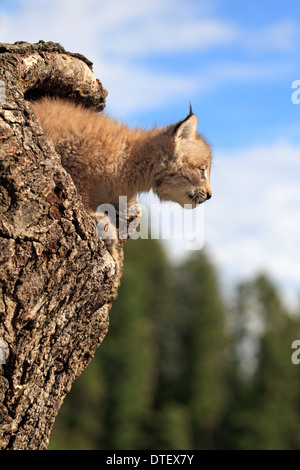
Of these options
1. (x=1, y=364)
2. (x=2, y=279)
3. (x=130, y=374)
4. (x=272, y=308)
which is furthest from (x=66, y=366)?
(x=272, y=308)

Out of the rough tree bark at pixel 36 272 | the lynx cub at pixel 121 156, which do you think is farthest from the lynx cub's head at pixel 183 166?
the rough tree bark at pixel 36 272

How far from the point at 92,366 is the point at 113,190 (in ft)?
139

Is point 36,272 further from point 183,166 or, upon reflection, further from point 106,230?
point 183,166

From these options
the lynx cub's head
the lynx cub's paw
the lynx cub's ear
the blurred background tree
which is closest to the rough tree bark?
the lynx cub's paw

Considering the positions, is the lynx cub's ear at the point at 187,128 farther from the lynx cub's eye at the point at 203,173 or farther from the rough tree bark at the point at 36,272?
the rough tree bark at the point at 36,272

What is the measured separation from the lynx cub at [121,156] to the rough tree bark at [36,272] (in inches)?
34.5

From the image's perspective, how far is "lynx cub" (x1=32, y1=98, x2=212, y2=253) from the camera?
7.04m

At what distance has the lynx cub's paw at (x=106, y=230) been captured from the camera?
7.18m

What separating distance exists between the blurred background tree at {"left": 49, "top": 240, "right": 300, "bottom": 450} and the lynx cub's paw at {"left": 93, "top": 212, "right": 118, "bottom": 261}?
38978mm

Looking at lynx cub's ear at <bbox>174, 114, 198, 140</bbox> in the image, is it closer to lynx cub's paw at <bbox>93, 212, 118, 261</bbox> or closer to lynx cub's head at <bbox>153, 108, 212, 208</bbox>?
lynx cub's head at <bbox>153, 108, 212, 208</bbox>

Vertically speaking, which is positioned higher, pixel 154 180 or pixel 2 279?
pixel 154 180

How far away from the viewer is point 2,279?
5188 millimetres

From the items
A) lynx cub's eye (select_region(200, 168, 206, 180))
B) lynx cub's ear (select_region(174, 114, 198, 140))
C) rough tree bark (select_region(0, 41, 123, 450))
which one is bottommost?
rough tree bark (select_region(0, 41, 123, 450))

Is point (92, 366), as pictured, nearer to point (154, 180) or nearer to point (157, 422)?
point (157, 422)
